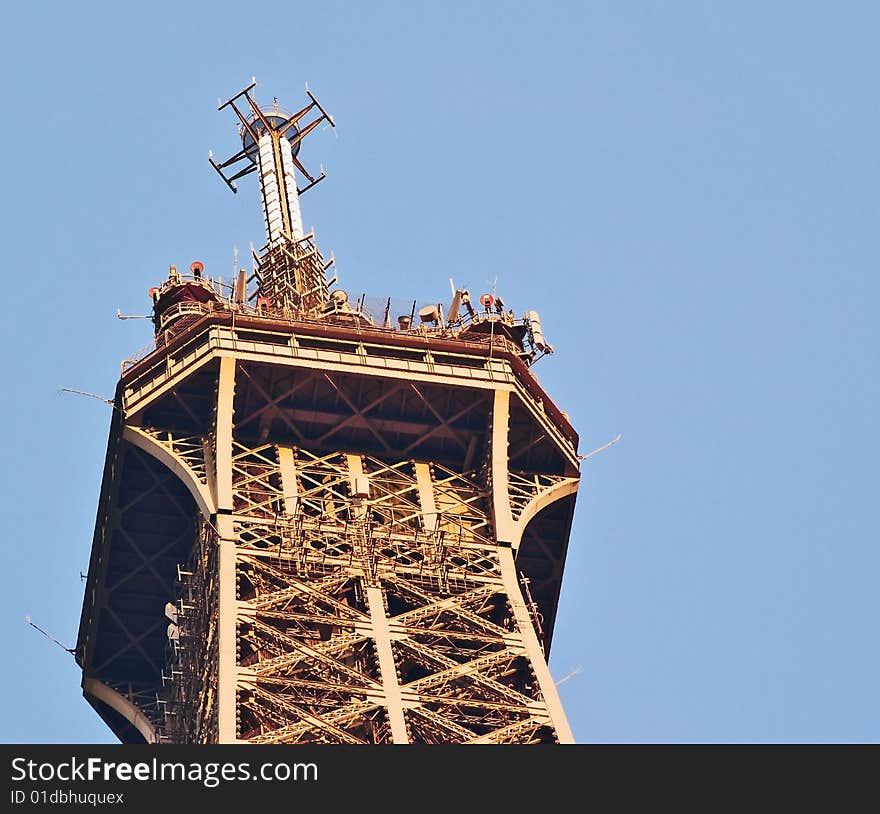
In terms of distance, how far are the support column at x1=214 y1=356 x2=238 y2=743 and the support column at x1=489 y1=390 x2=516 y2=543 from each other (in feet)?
30.0

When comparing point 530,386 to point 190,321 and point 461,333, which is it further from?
point 190,321

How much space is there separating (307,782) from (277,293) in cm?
3655

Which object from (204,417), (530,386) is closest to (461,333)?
(530,386)

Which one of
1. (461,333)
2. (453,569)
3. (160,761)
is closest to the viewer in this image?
(160,761)

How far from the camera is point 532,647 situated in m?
97.7

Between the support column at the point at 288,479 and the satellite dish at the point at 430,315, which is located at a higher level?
the satellite dish at the point at 430,315

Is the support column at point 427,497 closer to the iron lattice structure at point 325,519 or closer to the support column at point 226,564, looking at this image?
the iron lattice structure at point 325,519

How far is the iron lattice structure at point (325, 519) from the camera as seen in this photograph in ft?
316

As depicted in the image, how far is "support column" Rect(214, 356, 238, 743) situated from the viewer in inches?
3578

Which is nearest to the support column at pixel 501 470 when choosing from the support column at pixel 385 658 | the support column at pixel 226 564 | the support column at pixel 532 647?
the support column at pixel 532 647

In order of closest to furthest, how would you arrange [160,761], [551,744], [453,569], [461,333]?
1. [160,761]
2. [551,744]
3. [453,569]
4. [461,333]

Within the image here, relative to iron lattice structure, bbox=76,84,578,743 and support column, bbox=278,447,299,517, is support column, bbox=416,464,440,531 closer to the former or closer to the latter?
iron lattice structure, bbox=76,84,578,743

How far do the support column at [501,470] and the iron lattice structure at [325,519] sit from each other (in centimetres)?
8

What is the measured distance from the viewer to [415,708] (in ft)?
305
